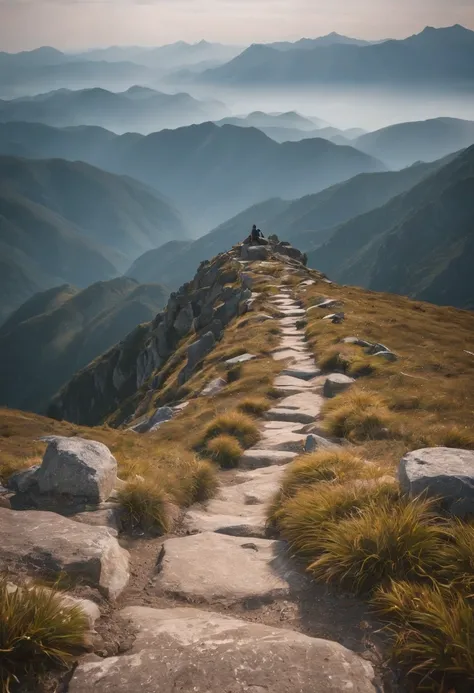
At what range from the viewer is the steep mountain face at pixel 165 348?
59.9 meters

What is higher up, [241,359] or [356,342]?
[356,342]

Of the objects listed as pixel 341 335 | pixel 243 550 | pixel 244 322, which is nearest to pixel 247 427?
pixel 243 550

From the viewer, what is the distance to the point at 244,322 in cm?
4350

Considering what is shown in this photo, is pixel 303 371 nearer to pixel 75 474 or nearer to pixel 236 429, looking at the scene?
pixel 236 429

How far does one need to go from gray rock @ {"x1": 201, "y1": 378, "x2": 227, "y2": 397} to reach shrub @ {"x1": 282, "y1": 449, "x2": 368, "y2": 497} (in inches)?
595

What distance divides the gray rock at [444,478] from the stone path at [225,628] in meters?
2.51

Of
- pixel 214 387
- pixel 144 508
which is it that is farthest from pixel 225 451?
pixel 214 387

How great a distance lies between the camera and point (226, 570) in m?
8.40

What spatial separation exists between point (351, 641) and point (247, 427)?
37.3 feet

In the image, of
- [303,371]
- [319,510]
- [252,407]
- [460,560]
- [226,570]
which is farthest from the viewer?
[303,371]

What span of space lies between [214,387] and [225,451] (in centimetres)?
1224

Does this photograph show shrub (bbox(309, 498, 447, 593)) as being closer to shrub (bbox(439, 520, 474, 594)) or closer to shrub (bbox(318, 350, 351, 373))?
shrub (bbox(439, 520, 474, 594))

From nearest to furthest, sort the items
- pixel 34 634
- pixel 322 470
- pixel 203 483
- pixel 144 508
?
pixel 34 634 < pixel 144 508 < pixel 322 470 < pixel 203 483

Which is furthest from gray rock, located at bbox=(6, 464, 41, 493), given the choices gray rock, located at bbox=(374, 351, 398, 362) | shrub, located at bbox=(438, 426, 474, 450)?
gray rock, located at bbox=(374, 351, 398, 362)
